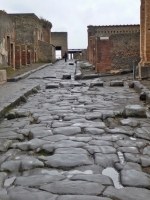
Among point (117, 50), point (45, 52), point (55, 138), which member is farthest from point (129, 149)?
point (45, 52)

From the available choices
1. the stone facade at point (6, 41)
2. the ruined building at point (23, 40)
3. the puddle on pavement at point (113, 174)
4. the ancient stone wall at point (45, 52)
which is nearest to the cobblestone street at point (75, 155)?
the puddle on pavement at point (113, 174)

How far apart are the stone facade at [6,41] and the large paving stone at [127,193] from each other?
1656cm

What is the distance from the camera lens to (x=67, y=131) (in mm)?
4402

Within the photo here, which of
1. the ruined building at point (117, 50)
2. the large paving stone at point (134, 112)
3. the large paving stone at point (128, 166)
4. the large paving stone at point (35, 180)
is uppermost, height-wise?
the ruined building at point (117, 50)

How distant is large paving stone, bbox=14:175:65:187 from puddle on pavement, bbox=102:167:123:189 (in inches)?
16.6

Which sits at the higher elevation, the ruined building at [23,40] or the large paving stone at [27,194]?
the ruined building at [23,40]

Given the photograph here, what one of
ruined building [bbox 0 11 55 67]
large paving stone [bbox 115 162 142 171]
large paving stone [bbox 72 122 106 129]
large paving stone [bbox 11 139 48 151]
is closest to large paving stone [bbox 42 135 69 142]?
large paving stone [bbox 11 139 48 151]

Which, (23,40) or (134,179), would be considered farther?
(23,40)

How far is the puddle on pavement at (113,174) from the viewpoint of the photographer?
2.61 m

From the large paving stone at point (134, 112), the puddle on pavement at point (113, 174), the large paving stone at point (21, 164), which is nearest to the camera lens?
the puddle on pavement at point (113, 174)

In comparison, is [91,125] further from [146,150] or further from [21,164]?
[21,164]

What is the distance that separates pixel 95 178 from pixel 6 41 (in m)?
18.1

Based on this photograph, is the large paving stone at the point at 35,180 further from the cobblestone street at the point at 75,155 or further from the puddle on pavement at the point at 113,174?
the puddle on pavement at the point at 113,174

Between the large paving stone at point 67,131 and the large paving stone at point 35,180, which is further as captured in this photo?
the large paving stone at point 67,131
